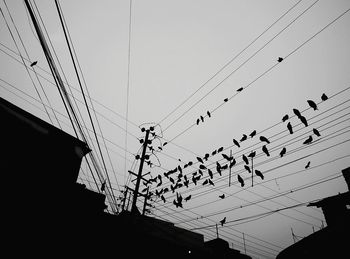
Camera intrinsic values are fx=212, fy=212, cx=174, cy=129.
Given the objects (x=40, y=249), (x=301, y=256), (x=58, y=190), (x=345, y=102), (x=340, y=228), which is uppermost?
(x=345, y=102)

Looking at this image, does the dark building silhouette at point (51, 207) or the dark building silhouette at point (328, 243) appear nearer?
the dark building silhouette at point (51, 207)

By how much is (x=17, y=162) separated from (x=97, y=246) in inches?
227

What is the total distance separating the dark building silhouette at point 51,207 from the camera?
782cm

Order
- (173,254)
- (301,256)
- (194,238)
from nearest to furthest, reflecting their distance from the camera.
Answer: (301,256) < (173,254) < (194,238)

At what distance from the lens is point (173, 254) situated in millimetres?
12016

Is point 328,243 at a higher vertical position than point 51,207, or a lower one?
lower

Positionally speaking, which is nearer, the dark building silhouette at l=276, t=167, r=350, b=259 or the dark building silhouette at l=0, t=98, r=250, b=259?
the dark building silhouette at l=0, t=98, r=250, b=259

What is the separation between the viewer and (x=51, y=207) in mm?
8461

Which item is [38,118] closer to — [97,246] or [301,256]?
[97,246]

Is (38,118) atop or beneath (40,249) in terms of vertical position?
atop

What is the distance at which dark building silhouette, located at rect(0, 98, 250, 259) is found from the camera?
25.7 ft

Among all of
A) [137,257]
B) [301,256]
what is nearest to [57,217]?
[137,257]

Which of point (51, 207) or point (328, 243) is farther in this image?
point (328, 243)

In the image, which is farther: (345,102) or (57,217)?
(57,217)
